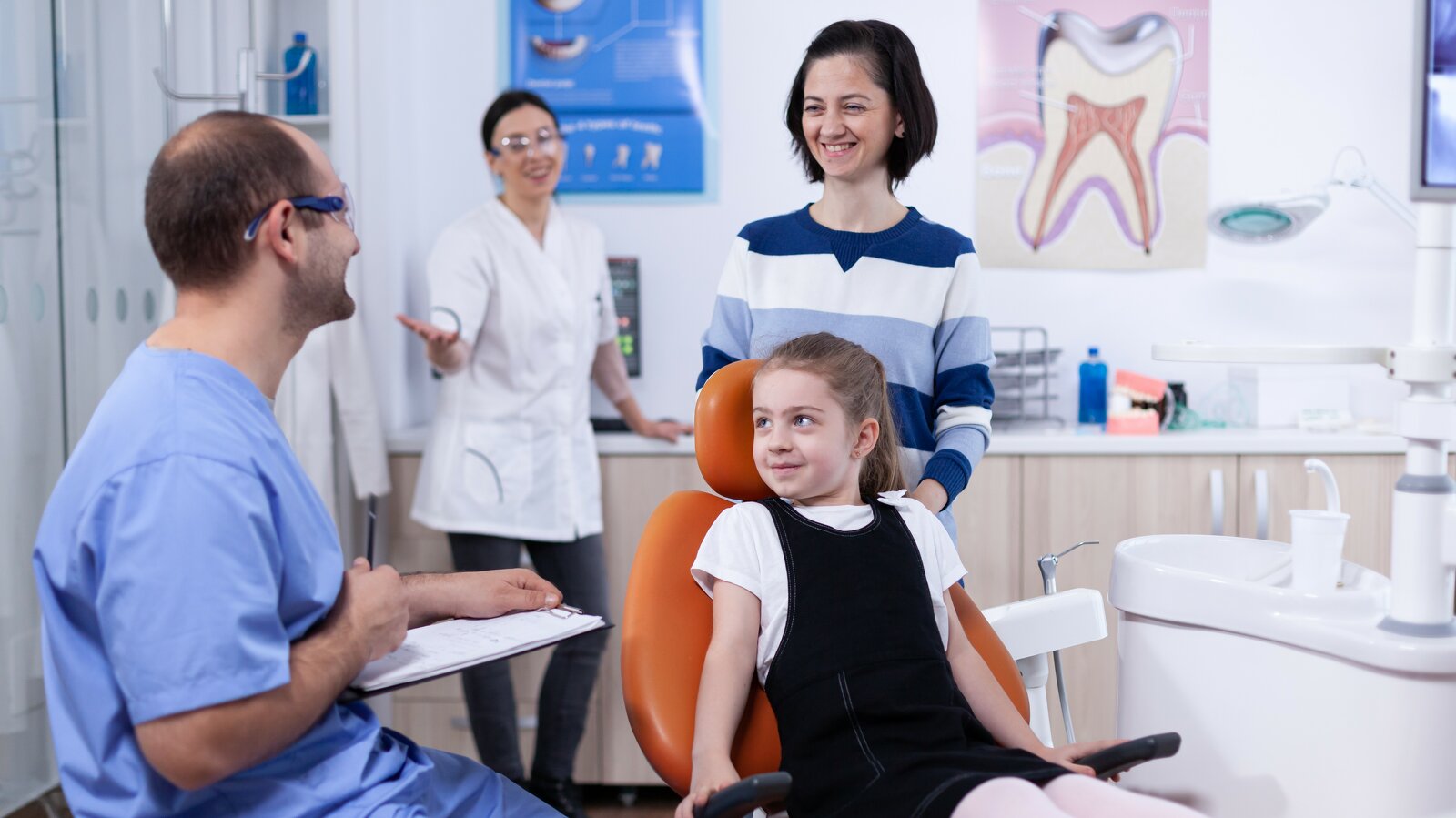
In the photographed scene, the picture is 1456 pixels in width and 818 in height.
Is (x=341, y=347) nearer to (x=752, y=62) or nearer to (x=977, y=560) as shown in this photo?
(x=752, y=62)

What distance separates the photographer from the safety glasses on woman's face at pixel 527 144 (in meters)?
2.60

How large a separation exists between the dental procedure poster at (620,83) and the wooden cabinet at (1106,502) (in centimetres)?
120

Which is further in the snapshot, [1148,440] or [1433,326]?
[1148,440]

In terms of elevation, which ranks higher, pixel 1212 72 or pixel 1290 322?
pixel 1212 72

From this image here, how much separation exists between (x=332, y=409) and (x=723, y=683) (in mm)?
1683

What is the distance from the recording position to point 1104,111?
2980mm

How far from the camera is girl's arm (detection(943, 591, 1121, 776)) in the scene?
4.58 ft

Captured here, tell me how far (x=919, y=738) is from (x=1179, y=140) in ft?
7.26

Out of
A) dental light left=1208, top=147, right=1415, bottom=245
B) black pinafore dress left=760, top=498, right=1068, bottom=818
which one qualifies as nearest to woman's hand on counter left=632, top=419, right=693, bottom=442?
black pinafore dress left=760, top=498, right=1068, bottom=818

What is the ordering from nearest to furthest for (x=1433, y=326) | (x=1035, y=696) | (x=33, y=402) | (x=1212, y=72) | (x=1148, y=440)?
(x=1433, y=326)
(x=1035, y=696)
(x=33, y=402)
(x=1148, y=440)
(x=1212, y=72)

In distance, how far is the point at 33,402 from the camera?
196 cm

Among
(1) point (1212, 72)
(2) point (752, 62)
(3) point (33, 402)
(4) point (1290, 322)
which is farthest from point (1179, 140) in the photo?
(3) point (33, 402)

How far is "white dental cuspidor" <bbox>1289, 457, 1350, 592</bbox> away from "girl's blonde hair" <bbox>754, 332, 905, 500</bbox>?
1.64 feet

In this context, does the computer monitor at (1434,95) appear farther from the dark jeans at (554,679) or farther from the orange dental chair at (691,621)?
the dark jeans at (554,679)
